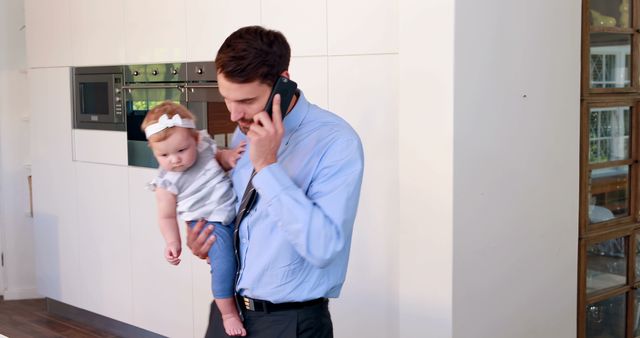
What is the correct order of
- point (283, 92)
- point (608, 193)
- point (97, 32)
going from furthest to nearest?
point (97, 32) < point (608, 193) < point (283, 92)

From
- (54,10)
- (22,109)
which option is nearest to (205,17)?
(54,10)

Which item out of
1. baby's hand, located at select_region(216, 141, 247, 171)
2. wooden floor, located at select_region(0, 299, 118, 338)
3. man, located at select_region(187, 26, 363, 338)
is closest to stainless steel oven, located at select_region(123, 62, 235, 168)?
wooden floor, located at select_region(0, 299, 118, 338)

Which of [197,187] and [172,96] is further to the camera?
[172,96]

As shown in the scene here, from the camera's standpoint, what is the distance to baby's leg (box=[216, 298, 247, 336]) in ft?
6.64

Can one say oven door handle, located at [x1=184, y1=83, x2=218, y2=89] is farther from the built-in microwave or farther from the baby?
the baby

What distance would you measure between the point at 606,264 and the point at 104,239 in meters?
2.76

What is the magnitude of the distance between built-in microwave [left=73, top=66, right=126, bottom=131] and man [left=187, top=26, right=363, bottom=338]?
2799 millimetres

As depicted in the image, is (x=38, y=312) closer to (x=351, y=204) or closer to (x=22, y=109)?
(x=22, y=109)

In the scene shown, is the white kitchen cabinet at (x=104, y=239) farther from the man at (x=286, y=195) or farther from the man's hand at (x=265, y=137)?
the man's hand at (x=265, y=137)

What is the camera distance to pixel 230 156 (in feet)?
7.00

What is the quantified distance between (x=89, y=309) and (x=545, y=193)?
9.52 feet

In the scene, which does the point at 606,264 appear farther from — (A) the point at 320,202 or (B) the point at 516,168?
(A) the point at 320,202

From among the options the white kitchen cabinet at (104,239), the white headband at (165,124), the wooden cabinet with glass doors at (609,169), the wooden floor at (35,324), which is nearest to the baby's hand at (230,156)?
the white headband at (165,124)

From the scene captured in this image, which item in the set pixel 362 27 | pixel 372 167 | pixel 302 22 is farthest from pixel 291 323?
pixel 302 22
